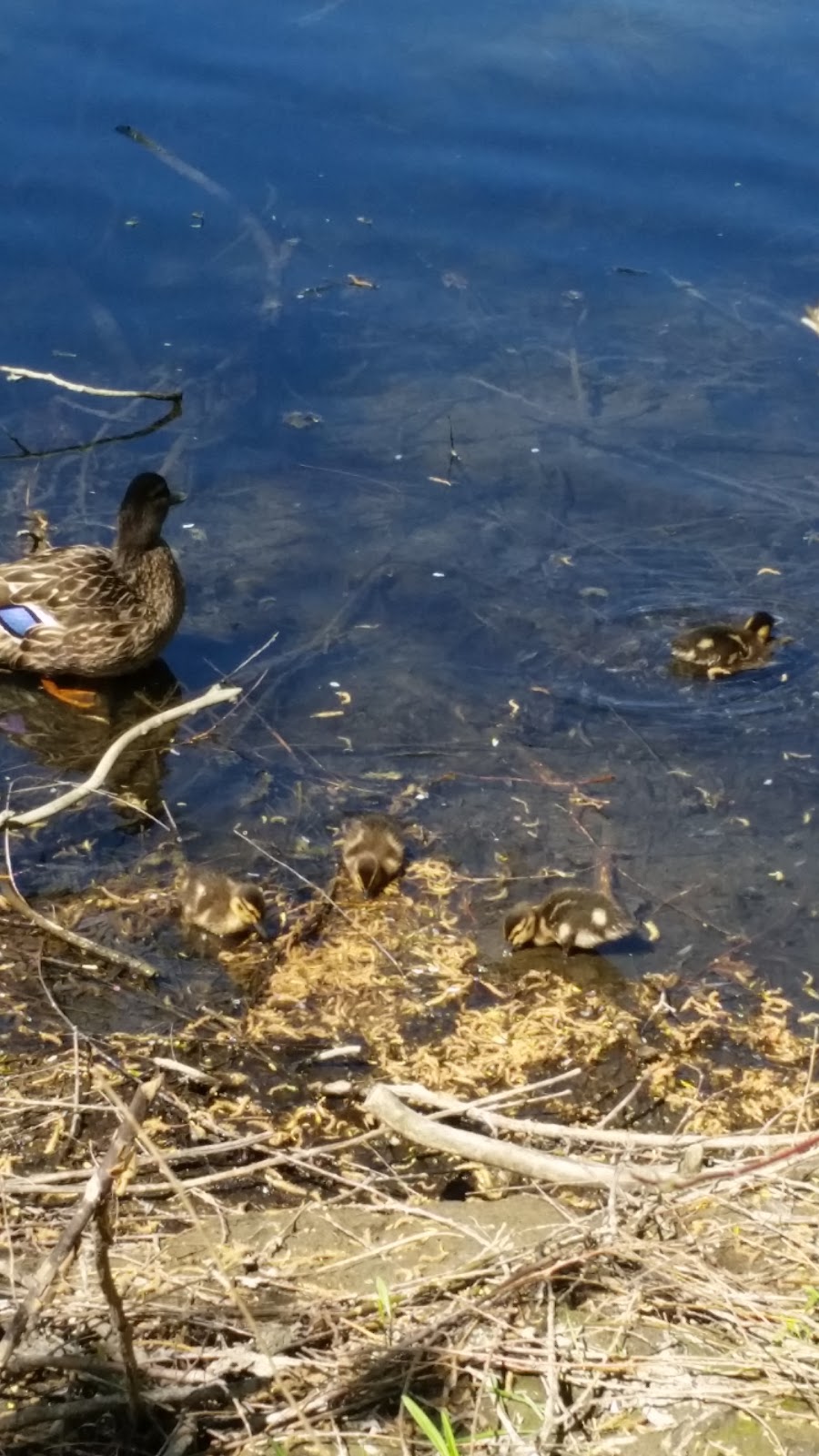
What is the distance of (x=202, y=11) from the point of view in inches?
410

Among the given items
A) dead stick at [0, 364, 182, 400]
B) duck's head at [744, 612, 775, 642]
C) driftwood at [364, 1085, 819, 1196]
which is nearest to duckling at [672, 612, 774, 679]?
duck's head at [744, 612, 775, 642]

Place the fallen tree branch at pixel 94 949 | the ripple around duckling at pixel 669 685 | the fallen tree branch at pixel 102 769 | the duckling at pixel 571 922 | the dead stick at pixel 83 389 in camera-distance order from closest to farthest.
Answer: the fallen tree branch at pixel 102 769
the fallen tree branch at pixel 94 949
the duckling at pixel 571 922
the ripple around duckling at pixel 669 685
the dead stick at pixel 83 389

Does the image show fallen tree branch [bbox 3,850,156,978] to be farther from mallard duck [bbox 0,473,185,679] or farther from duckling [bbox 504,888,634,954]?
mallard duck [bbox 0,473,185,679]

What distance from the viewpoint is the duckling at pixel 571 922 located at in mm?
4543

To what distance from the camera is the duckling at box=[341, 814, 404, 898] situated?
4.80 meters

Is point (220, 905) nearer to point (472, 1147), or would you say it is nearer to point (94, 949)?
point (94, 949)

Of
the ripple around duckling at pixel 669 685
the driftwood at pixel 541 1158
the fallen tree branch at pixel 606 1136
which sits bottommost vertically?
the ripple around duckling at pixel 669 685

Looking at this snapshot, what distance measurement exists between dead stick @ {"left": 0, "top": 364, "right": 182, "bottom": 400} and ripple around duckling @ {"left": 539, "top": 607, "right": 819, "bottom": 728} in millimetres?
2340

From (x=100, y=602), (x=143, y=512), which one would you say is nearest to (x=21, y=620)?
(x=100, y=602)

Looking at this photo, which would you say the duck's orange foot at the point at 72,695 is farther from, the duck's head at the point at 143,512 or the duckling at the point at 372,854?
the duckling at the point at 372,854

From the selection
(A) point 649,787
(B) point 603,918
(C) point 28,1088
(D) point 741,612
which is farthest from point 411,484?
(C) point 28,1088

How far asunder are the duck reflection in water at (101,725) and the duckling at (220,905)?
56 cm

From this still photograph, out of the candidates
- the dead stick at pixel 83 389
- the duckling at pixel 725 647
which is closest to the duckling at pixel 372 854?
the duckling at pixel 725 647

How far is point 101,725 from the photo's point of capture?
19.7ft
